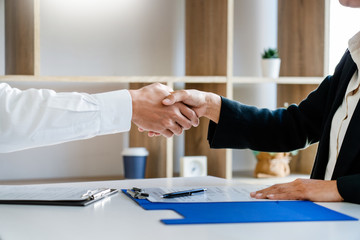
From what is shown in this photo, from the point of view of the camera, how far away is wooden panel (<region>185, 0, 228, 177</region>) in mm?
2955

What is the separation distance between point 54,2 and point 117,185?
1.78 m

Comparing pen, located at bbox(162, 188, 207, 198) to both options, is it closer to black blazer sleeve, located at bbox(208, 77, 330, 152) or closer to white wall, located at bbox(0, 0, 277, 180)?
black blazer sleeve, located at bbox(208, 77, 330, 152)

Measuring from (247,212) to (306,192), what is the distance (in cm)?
27

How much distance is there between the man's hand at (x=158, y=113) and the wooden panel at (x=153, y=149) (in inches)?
29.7

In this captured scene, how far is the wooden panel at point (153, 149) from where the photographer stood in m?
2.88

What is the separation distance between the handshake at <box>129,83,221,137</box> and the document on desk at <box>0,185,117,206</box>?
50 centimetres

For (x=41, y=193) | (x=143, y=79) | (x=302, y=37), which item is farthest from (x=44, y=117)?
(x=302, y=37)

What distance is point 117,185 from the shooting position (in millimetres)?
1607

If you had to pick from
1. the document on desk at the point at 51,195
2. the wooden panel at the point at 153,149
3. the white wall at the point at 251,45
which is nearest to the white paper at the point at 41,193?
the document on desk at the point at 51,195

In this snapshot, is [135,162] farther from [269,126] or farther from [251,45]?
[251,45]


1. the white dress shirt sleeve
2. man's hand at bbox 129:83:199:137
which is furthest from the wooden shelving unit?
the white dress shirt sleeve

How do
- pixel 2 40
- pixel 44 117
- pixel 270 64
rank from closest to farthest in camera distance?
pixel 44 117, pixel 2 40, pixel 270 64

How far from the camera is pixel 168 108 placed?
2014 millimetres

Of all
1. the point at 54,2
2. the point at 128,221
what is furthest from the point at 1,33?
the point at 128,221
